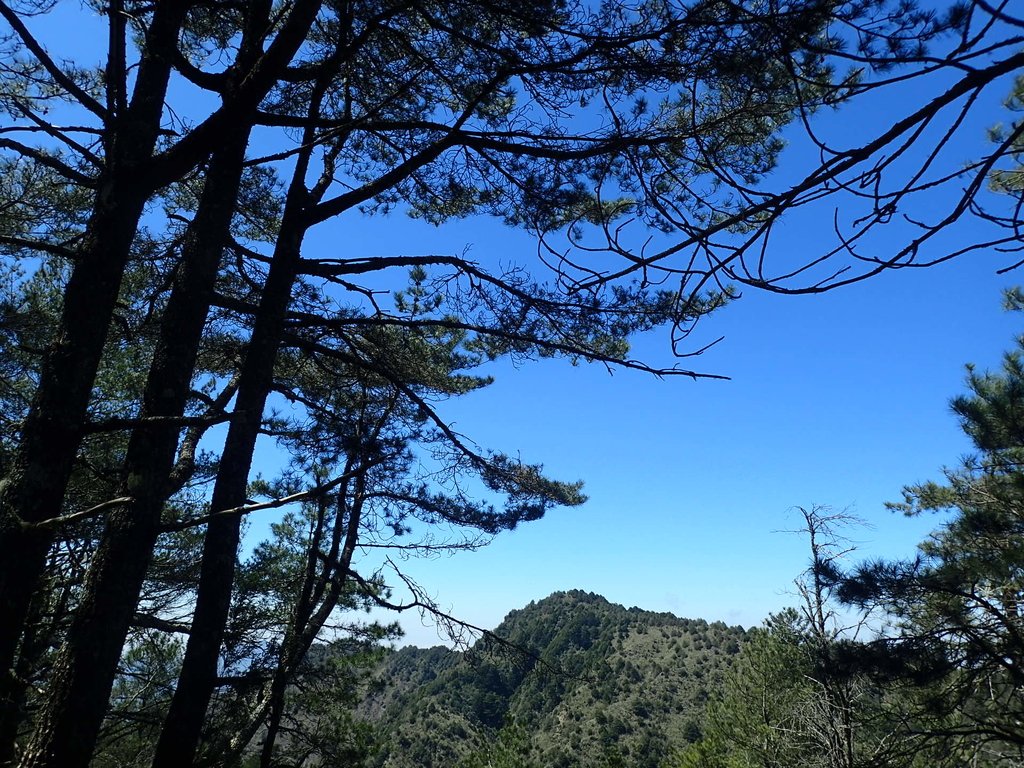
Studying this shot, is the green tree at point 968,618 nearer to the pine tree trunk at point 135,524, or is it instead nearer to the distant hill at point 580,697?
the pine tree trunk at point 135,524

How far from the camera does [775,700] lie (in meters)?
19.5

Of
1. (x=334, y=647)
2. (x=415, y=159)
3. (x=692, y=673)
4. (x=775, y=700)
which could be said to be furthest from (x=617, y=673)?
(x=415, y=159)

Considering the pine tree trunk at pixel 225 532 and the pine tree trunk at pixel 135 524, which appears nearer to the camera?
the pine tree trunk at pixel 135 524

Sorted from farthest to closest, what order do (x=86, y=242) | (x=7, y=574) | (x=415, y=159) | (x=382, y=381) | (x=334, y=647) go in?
(x=334, y=647)
(x=382, y=381)
(x=415, y=159)
(x=86, y=242)
(x=7, y=574)

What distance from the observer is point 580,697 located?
2603 inches

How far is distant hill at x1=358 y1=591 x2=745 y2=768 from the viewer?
165ft

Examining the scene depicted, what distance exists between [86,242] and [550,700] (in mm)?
72498

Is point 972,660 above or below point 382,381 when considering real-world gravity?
below

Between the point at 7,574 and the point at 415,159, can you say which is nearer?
the point at 7,574

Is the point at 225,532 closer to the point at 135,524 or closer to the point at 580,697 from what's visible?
the point at 135,524

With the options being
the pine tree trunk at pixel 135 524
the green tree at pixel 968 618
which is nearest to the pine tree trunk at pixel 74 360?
the pine tree trunk at pixel 135 524

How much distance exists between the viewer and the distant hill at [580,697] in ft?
165

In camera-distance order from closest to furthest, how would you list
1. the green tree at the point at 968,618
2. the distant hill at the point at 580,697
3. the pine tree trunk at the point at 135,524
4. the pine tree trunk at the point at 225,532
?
1. the pine tree trunk at the point at 135,524
2. the pine tree trunk at the point at 225,532
3. the green tree at the point at 968,618
4. the distant hill at the point at 580,697

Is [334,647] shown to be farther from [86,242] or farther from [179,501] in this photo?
[86,242]
